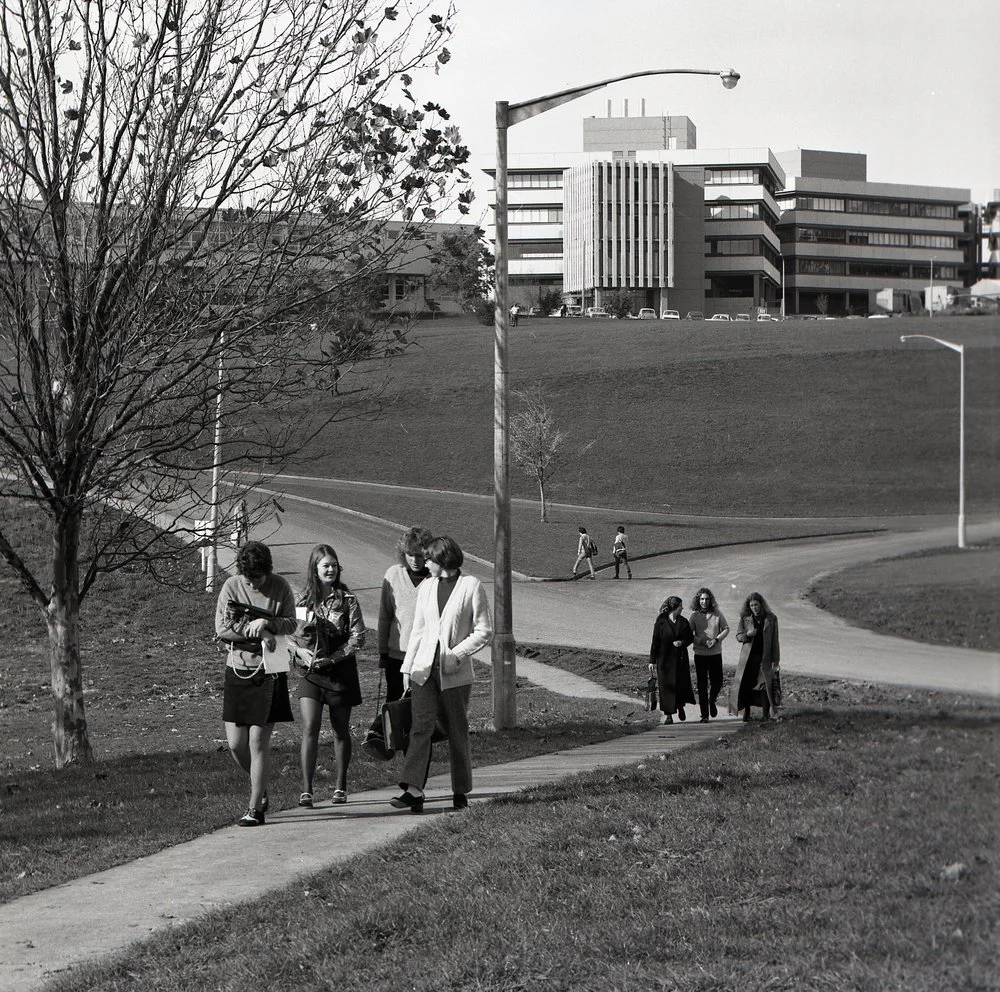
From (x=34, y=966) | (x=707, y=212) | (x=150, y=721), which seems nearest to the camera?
(x=34, y=966)

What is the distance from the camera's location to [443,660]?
802 centimetres

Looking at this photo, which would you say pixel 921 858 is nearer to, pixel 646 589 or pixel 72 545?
pixel 72 545

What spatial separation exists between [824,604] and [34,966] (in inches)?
153

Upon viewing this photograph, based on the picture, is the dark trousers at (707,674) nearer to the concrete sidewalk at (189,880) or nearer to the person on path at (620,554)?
the concrete sidewalk at (189,880)

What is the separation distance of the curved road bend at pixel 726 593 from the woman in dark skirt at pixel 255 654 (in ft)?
10.4

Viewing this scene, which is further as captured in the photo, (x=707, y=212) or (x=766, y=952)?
(x=707, y=212)

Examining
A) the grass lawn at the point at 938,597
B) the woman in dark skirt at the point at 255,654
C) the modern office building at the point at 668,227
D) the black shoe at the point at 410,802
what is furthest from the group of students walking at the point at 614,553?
the grass lawn at the point at 938,597

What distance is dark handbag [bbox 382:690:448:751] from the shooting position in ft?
27.2

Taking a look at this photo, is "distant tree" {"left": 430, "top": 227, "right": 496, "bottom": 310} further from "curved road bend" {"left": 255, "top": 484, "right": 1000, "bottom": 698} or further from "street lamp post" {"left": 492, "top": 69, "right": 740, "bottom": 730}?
"curved road bend" {"left": 255, "top": 484, "right": 1000, "bottom": 698}

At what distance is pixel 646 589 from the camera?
32.5 m

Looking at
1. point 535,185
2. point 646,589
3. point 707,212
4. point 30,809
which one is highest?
point 535,185

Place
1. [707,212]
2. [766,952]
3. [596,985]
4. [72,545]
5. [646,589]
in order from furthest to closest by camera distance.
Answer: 1. [707,212]
2. [646,589]
3. [72,545]
4. [596,985]
5. [766,952]

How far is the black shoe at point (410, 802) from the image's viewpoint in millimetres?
8289

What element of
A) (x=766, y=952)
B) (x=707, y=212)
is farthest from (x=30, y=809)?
(x=707, y=212)
